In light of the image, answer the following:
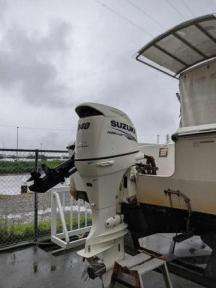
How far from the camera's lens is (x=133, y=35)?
6129mm

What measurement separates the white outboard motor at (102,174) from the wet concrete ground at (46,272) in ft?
3.04

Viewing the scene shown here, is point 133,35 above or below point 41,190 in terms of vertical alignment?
above

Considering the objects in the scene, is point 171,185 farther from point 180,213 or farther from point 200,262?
point 200,262

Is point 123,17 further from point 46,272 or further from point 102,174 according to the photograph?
point 46,272

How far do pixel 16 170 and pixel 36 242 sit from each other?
1179 mm

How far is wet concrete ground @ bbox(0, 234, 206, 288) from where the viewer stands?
2.97 m

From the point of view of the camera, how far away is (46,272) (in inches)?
129

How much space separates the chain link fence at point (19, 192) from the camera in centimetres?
419

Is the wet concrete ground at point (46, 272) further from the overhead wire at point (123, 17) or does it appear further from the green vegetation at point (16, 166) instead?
the overhead wire at point (123, 17)

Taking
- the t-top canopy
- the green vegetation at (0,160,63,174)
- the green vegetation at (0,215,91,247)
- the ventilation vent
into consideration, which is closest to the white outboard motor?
the ventilation vent

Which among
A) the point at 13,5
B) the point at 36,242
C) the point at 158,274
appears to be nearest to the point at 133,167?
the point at 158,274

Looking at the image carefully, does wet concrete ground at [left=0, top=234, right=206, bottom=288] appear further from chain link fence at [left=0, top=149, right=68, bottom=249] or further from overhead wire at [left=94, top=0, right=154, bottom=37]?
overhead wire at [left=94, top=0, right=154, bottom=37]

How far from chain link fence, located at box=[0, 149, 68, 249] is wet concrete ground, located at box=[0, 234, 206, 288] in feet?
1.17

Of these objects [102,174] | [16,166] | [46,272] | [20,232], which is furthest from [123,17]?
[46,272]
